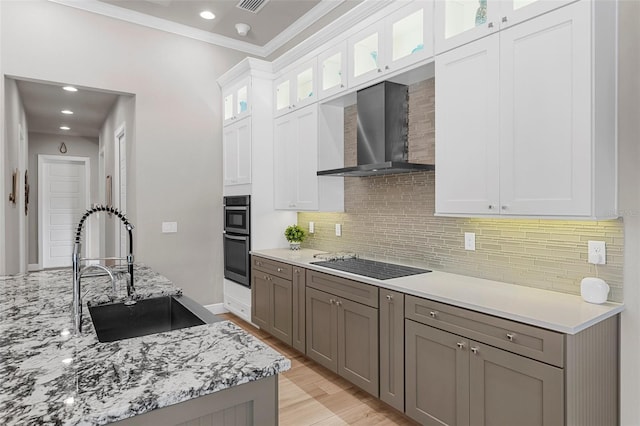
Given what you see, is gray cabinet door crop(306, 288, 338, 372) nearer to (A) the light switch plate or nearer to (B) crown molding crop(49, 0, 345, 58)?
(A) the light switch plate

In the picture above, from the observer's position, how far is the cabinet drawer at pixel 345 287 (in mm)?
2537

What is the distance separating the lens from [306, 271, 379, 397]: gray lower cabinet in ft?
8.38

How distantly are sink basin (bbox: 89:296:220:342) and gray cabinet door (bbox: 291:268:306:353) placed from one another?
1379 millimetres

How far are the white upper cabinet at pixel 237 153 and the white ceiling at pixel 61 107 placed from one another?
1.40 m

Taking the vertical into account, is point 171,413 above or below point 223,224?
below

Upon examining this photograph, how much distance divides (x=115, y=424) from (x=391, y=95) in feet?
8.74

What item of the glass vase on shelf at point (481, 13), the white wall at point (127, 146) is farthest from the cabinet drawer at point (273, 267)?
the glass vase on shelf at point (481, 13)

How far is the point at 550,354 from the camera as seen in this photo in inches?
64.1

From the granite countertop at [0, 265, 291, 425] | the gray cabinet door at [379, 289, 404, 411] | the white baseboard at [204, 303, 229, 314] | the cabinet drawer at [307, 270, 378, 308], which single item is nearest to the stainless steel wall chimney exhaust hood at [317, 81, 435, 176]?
the cabinet drawer at [307, 270, 378, 308]

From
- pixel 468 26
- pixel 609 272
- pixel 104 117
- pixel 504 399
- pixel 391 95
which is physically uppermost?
pixel 104 117

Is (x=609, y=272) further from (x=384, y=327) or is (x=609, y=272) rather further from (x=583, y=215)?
(x=384, y=327)

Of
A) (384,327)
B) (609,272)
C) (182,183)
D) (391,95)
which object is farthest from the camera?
(182,183)

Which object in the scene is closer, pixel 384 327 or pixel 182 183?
pixel 384 327

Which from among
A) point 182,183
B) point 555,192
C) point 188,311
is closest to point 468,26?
point 555,192
